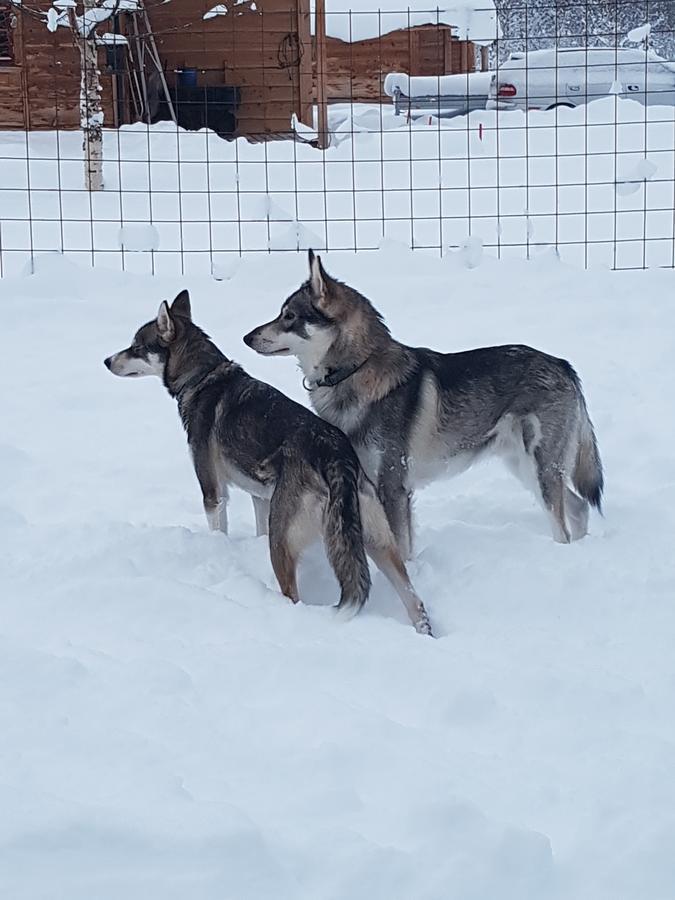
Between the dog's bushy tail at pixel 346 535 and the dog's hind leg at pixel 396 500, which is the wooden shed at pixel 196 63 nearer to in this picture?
the dog's hind leg at pixel 396 500

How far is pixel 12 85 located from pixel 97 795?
14.0 m

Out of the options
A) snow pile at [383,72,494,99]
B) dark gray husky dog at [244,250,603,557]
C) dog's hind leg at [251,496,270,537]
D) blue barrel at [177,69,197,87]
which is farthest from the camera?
snow pile at [383,72,494,99]

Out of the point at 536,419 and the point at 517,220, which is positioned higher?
the point at 517,220

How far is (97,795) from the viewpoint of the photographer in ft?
8.38

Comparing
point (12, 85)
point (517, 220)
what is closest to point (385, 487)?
point (517, 220)

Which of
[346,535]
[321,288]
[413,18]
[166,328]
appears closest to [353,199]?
[166,328]

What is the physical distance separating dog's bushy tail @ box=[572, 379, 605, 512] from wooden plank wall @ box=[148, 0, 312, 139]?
11.5 meters

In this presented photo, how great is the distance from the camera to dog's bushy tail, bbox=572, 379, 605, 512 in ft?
16.2

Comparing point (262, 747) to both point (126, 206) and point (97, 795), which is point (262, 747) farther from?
point (126, 206)

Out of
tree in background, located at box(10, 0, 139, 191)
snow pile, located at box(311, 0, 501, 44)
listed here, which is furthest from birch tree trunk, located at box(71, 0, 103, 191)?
snow pile, located at box(311, 0, 501, 44)

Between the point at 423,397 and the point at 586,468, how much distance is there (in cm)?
81

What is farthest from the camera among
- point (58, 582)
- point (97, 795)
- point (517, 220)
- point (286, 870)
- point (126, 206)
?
point (126, 206)

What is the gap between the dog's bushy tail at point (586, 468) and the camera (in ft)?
16.2

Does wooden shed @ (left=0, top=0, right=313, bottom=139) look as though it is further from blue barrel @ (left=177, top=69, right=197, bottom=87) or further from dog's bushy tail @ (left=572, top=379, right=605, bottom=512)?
dog's bushy tail @ (left=572, top=379, right=605, bottom=512)
